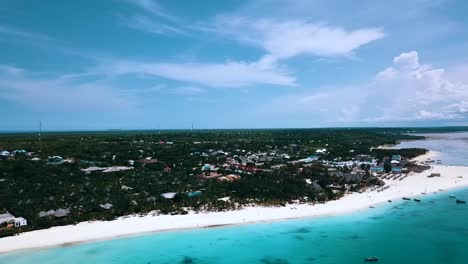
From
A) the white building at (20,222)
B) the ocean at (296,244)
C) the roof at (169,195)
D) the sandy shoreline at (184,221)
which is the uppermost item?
the roof at (169,195)

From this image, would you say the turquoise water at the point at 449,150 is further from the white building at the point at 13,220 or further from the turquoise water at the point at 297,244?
the white building at the point at 13,220

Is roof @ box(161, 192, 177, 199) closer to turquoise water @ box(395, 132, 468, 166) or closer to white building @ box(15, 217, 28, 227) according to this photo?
white building @ box(15, 217, 28, 227)

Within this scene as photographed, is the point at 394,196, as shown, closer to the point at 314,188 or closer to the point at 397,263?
the point at 314,188

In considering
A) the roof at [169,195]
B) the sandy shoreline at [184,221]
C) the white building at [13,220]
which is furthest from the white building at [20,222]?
the roof at [169,195]

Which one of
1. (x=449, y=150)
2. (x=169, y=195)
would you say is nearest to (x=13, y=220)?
(x=169, y=195)

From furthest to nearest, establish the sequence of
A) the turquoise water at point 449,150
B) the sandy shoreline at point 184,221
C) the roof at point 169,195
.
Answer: the turquoise water at point 449,150, the roof at point 169,195, the sandy shoreline at point 184,221

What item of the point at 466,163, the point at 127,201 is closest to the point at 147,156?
the point at 127,201

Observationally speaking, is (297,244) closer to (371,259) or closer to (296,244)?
(296,244)
